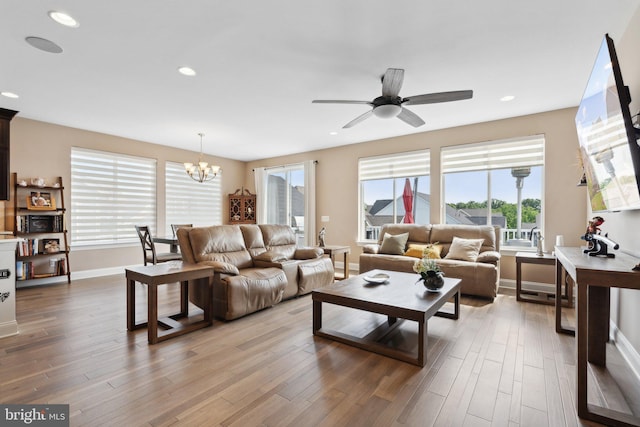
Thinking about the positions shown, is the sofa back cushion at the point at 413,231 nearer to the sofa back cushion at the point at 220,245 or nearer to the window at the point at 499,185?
the window at the point at 499,185

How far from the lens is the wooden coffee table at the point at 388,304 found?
2316 mm

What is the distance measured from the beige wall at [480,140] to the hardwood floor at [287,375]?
168 centimetres

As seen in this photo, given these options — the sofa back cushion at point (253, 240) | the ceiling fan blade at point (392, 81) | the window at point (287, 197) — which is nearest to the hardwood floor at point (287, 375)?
the sofa back cushion at point (253, 240)

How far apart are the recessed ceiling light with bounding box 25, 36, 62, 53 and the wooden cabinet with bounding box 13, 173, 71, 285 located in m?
2.92

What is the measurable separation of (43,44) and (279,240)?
10.7ft

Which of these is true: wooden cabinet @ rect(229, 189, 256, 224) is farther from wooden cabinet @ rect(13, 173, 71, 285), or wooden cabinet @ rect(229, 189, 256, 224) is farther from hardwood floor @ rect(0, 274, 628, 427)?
hardwood floor @ rect(0, 274, 628, 427)

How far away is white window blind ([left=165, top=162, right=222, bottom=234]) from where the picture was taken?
6.65m

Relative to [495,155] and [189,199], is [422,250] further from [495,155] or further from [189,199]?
[189,199]

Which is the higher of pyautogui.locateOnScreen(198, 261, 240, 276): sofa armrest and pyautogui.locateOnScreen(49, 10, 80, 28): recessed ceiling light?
pyautogui.locateOnScreen(49, 10, 80, 28): recessed ceiling light

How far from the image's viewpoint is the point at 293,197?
7.68m

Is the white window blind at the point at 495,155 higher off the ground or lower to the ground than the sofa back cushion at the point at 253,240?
higher

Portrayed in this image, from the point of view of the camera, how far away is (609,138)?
1.91m

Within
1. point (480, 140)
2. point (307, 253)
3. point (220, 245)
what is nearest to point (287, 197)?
point (307, 253)

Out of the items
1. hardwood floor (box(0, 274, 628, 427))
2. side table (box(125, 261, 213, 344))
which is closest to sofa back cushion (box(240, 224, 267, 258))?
side table (box(125, 261, 213, 344))
